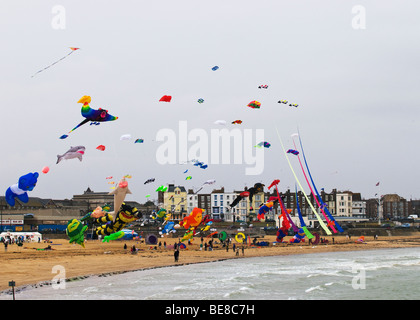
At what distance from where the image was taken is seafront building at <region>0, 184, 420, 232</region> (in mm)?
106500

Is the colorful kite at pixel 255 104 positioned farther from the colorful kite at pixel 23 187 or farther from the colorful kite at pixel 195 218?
the colorful kite at pixel 23 187

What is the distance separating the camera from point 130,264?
154 feet

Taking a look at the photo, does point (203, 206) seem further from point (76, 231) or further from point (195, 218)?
point (76, 231)

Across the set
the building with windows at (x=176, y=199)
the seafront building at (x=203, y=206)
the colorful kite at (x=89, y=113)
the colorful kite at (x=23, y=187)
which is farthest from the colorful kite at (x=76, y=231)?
the building with windows at (x=176, y=199)

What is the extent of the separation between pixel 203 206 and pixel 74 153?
122036 mm

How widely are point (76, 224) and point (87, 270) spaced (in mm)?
19514

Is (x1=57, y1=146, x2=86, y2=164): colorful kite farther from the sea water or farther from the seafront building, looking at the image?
the seafront building

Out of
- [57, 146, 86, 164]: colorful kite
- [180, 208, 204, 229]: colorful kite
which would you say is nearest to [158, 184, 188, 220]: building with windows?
[180, 208, 204, 229]: colorful kite

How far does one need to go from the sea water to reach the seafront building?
59.1 m

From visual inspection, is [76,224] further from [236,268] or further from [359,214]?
[359,214]

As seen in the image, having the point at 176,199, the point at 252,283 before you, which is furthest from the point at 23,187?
the point at 176,199

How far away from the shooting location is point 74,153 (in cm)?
2498

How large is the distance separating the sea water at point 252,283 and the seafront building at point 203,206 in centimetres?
5914
